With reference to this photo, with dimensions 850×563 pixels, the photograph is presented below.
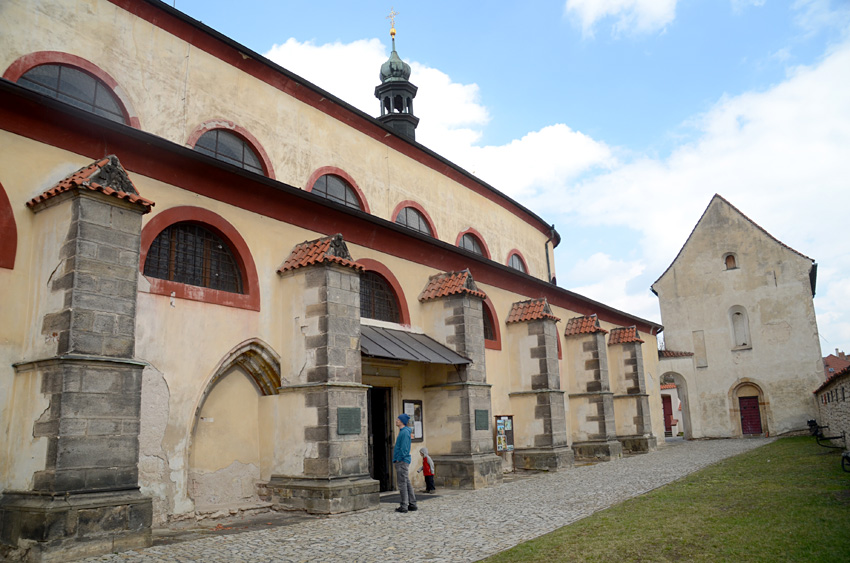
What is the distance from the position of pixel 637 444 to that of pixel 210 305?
1817 centimetres

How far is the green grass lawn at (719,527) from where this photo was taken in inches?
255

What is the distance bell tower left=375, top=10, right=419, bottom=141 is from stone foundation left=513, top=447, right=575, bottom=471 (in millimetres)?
10993

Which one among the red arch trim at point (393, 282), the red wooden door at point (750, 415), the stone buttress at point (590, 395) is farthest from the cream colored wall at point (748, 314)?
the red arch trim at point (393, 282)

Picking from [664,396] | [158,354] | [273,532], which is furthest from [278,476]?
[664,396]

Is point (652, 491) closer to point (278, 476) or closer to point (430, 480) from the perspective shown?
point (430, 480)

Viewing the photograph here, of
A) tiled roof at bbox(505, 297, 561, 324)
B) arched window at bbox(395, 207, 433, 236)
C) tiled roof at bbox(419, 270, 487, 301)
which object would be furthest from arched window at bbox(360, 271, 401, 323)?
tiled roof at bbox(505, 297, 561, 324)

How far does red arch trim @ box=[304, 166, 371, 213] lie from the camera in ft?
50.8

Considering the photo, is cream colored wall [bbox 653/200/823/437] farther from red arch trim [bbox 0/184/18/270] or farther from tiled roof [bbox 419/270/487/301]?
red arch trim [bbox 0/184/18/270]

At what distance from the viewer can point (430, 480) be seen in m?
13.3

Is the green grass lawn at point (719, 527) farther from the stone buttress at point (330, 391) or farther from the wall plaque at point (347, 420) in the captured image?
the wall plaque at point (347, 420)

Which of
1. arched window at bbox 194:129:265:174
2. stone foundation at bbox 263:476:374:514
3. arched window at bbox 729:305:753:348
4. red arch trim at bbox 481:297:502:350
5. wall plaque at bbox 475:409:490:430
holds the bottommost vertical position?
stone foundation at bbox 263:476:374:514

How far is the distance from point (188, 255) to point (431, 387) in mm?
6573

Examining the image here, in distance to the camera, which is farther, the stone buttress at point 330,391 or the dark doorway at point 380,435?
the dark doorway at point 380,435

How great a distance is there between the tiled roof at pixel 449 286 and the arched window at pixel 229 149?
4.53 meters
